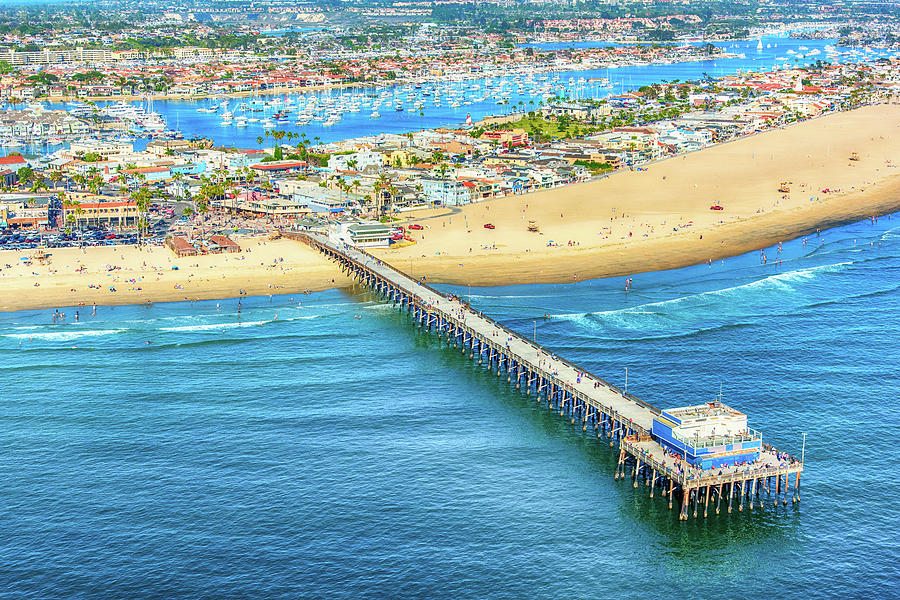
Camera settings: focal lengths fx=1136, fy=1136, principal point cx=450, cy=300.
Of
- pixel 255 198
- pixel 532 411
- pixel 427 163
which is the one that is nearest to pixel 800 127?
pixel 427 163

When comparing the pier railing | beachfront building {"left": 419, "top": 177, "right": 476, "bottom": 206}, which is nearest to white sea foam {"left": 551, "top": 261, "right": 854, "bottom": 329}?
the pier railing

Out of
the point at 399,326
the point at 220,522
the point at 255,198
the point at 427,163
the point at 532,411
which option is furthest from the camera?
the point at 427,163

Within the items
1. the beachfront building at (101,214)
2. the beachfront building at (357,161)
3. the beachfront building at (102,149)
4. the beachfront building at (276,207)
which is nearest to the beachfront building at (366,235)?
the beachfront building at (276,207)

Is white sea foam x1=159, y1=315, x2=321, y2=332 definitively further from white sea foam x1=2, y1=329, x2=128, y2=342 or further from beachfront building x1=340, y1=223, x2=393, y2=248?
beachfront building x1=340, y1=223, x2=393, y2=248

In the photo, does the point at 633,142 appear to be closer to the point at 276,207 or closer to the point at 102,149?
the point at 276,207

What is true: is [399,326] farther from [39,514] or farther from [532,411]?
[39,514]
